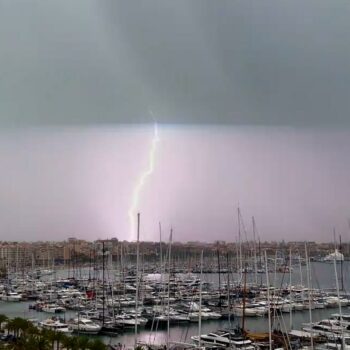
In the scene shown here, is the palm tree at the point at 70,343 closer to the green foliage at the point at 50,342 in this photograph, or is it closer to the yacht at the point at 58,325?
the green foliage at the point at 50,342

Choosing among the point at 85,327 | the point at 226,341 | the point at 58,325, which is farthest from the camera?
the point at 58,325

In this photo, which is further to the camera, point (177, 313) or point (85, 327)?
point (177, 313)

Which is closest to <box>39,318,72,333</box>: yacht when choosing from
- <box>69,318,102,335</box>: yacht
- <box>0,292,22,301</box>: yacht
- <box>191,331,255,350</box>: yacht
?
<box>69,318,102,335</box>: yacht

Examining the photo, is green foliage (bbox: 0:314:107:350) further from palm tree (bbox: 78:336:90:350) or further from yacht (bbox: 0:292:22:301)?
yacht (bbox: 0:292:22:301)

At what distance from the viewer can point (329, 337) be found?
21.6 metres

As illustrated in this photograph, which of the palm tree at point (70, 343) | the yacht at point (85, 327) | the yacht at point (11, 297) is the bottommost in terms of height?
the yacht at point (85, 327)

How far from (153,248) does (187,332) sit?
77991 mm

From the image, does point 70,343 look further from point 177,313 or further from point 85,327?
point 177,313

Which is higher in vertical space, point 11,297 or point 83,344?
point 83,344

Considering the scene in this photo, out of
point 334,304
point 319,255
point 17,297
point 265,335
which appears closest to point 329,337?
point 265,335

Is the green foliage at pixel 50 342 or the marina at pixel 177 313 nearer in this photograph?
the green foliage at pixel 50 342

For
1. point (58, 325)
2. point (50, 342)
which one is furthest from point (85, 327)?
point (50, 342)

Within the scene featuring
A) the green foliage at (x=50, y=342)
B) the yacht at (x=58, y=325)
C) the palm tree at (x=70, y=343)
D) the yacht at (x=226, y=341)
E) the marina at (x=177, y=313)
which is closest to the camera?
the green foliage at (x=50, y=342)

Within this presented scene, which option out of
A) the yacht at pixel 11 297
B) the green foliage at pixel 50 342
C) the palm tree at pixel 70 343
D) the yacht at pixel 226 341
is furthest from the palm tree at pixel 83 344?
the yacht at pixel 11 297
